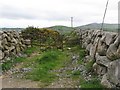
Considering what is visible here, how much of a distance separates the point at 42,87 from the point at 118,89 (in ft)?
9.41

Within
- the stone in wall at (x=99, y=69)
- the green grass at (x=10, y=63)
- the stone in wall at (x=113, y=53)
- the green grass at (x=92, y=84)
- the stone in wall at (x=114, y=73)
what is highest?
the stone in wall at (x=113, y=53)

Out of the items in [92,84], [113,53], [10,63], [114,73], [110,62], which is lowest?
[10,63]

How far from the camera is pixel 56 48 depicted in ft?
69.9

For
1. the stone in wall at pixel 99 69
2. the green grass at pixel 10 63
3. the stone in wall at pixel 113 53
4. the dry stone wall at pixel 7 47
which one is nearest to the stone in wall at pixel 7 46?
the dry stone wall at pixel 7 47

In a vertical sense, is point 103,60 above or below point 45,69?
above

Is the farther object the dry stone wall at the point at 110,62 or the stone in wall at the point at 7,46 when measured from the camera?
the stone in wall at the point at 7,46

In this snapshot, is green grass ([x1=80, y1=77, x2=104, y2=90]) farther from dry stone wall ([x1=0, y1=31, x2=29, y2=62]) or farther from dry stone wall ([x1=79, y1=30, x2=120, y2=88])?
dry stone wall ([x1=0, y1=31, x2=29, y2=62])

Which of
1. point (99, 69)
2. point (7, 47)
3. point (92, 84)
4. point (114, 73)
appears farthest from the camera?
point (7, 47)

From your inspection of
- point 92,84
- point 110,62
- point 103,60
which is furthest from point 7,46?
point 110,62

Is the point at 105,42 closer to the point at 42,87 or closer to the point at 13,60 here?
the point at 42,87

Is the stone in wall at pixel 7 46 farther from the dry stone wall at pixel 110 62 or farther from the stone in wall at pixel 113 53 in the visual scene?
the stone in wall at pixel 113 53

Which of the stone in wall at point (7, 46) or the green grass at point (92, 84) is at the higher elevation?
the stone in wall at point (7, 46)

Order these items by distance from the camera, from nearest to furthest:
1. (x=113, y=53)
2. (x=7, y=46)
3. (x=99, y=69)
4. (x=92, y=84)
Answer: (x=113, y=53) < (x=92, y=84) < (x=99, y=69) < (x=7, y=46)

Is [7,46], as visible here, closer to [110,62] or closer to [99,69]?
[99,69]
